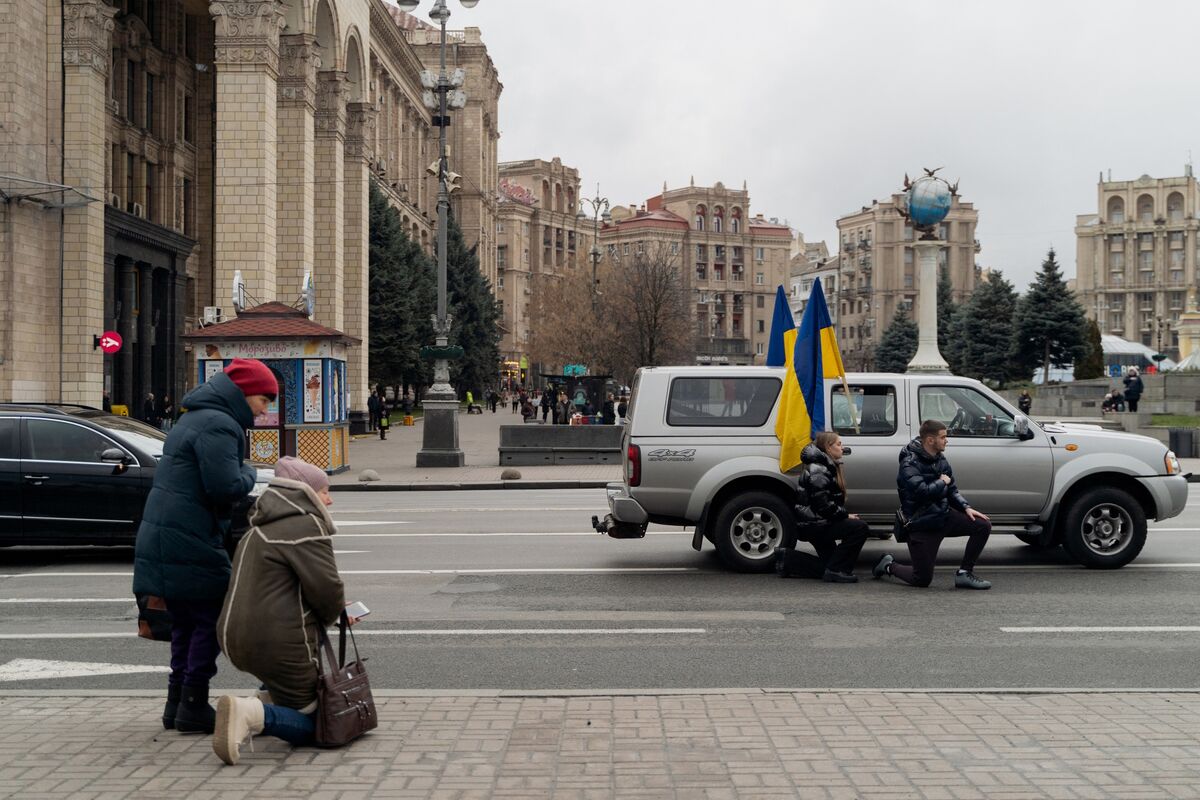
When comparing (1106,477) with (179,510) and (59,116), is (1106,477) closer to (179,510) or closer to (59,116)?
(179,510)

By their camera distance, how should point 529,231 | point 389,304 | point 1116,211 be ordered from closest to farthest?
point 389,304, point 529,231, point 1116,211

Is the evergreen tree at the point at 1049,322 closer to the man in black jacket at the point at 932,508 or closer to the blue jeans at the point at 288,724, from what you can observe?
the man in black jacket at the point at 932,508

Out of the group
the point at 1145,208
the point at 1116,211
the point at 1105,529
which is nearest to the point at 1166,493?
the point at 1105,529

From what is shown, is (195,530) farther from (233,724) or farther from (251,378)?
(233,724)

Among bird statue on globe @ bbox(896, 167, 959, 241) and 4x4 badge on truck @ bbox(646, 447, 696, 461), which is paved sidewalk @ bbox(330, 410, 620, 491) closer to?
4x4 badge on truck @ bbox(646, 447, 696, 461)

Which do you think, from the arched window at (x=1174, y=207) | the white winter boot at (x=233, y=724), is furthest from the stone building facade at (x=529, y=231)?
the white winter boot at (x=233, y=724)

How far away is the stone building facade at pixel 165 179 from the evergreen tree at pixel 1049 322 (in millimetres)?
44106

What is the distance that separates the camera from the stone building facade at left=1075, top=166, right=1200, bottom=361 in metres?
156

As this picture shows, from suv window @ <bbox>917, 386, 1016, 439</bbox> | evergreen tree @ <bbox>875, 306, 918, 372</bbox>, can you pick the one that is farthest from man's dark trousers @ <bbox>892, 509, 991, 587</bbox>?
evergreen tree @ <bbox>875, 306, 918, 372</bbox>

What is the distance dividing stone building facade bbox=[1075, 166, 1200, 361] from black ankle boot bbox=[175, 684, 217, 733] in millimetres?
162953

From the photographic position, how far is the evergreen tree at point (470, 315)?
73.9m

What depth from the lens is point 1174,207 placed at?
15825cm

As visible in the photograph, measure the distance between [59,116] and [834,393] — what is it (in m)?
26.7

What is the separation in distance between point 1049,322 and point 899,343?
33.9 m
